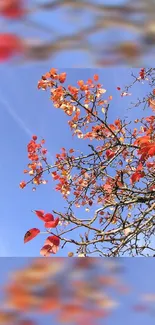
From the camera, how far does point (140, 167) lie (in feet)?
8.74

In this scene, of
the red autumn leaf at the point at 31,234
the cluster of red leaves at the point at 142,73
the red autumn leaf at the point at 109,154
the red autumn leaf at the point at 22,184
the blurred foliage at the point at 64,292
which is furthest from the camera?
the red autumn leaf at the point at 22,184

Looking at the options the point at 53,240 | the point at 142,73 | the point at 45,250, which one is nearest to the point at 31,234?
the point at 45,250

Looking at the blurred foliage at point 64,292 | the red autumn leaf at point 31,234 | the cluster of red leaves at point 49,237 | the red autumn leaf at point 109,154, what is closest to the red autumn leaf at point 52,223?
the cluster of red leaves at point 49,237

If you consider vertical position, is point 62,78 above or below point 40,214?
above

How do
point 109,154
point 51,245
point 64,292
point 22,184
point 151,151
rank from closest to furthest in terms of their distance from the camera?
point 64,292 → point 51,245 → point 151,151 → point 109,154 → point 22,184

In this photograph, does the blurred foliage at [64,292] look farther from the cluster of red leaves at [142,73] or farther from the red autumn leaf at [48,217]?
the cluster of red leaves at [142,73]

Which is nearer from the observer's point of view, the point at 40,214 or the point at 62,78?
the point at 40,214

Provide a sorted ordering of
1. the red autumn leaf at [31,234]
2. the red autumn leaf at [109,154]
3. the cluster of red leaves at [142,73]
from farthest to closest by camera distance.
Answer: the cluster of red leaves at [142,73] → the red autumn leaf at [109,154] → the red autumn leaf at [31,234]

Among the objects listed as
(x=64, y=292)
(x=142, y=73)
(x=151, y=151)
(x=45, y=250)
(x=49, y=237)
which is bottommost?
Result: (x=64, y=292)

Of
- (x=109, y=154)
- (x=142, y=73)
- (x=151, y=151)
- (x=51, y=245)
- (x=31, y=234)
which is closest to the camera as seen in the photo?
(x=31, y=234)
